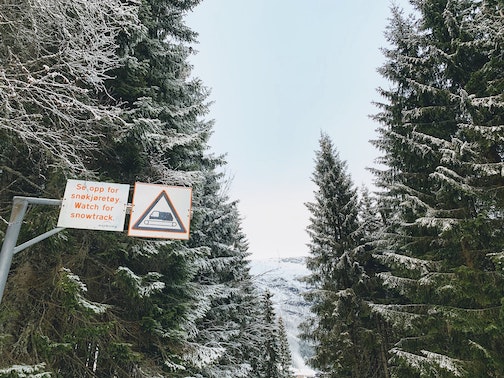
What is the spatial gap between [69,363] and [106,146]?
10.8 ft

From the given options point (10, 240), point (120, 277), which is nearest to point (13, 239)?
point (10, 240)

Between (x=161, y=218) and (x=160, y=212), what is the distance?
2.6 inches

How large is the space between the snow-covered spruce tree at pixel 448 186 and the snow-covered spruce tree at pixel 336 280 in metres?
2.83

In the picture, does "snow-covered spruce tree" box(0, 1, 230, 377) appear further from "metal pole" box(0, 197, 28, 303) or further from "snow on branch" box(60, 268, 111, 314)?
"metal pole" box(0, 197, 28, 303)

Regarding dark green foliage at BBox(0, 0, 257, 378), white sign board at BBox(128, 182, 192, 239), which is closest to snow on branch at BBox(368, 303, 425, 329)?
dark green foliage at BBox(0, 0, 257, 378)

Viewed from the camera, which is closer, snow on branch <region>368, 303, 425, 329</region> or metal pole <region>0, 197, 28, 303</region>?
metal pole <region>0, 197, 28, 303</region>

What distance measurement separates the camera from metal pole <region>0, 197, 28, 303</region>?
2.70 m

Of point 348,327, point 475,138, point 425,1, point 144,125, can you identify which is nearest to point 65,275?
point 144,125

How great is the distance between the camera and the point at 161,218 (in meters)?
3.18

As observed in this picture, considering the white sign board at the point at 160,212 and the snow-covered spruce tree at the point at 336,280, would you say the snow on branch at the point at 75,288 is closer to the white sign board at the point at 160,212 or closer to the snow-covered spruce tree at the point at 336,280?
the white sign board at the point at 160,212

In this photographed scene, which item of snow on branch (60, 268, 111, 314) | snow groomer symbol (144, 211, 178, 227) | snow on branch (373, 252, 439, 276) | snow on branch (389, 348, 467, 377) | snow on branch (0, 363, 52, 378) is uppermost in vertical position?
snow groomer symbol (144, 211, 178, 227)

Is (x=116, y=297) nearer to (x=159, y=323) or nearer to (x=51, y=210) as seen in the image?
(x=159, y=323)

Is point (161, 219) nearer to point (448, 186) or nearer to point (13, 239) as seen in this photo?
point (13, 239)

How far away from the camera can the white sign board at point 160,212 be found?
3110 mm
